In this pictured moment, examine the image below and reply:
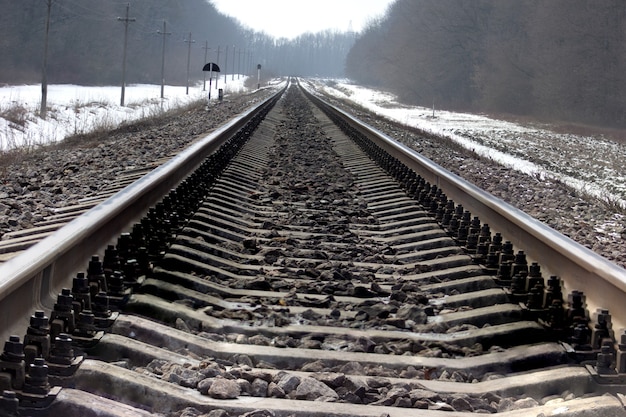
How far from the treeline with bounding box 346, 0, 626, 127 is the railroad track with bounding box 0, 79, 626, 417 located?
4469 cm

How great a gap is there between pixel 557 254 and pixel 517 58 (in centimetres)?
5902

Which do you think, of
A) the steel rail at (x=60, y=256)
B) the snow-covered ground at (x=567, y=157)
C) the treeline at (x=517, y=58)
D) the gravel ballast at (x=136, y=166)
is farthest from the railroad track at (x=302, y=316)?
the treeline at (x=517, y=58)

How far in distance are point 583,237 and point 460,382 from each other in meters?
4.92

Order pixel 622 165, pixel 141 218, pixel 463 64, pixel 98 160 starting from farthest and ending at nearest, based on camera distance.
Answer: pixel 463 64
pixel 622 165
pixel 98 160
pixel 141 218

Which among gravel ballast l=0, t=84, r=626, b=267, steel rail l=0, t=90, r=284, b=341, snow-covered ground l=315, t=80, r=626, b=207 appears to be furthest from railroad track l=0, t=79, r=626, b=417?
snow-covered ground l=315, t=80, r=626, b=207

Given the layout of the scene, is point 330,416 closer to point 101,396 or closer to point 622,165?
point 101,396

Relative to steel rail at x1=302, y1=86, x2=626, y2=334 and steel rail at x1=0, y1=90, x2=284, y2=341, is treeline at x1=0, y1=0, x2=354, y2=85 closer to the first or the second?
steel rail at x1=302, y1=86, x2=626, y2=334

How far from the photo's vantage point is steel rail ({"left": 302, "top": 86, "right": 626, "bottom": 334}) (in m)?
3.60

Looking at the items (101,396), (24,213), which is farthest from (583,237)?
(101,396)

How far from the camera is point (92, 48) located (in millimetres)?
86812

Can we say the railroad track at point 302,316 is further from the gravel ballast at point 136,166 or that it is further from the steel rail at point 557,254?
the gravel ballast at point 136,166

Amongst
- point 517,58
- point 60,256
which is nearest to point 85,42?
point 517,58

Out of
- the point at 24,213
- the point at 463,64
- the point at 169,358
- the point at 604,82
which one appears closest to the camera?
the point at 169,358

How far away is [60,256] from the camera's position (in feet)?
11.7
